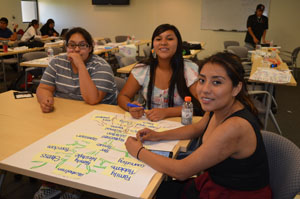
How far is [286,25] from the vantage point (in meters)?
7.82

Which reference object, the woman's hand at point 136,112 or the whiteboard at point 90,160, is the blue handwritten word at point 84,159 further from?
the woman's hand at point 136,112

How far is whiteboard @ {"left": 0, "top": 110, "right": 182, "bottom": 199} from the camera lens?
1.03m

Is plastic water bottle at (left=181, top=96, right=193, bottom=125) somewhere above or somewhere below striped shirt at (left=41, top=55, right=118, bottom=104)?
below

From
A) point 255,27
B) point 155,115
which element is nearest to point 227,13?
point 255,27

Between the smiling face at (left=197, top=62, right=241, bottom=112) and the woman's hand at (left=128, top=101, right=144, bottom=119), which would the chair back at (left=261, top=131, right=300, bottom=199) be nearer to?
the smiling face at (left=197, top=62, right=241, bottom=112)

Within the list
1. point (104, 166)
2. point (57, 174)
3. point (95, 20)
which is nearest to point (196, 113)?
point (104, 166)

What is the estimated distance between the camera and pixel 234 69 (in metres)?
1.18

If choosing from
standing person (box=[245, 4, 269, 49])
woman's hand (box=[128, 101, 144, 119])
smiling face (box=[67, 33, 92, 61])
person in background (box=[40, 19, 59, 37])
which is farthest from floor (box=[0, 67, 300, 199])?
person in background (box=[40, 19, 59, 37])

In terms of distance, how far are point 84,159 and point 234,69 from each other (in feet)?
2.58

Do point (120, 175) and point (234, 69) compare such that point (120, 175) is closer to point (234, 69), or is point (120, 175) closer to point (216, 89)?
point (216, 89)

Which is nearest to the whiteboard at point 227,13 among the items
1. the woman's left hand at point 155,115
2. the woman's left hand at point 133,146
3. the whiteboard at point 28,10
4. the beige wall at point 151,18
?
the beige wall at point 151,18

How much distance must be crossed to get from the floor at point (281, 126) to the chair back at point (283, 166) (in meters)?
1.31

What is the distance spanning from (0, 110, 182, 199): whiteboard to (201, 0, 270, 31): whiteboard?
7.59 m

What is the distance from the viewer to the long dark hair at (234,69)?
46.3 inches
